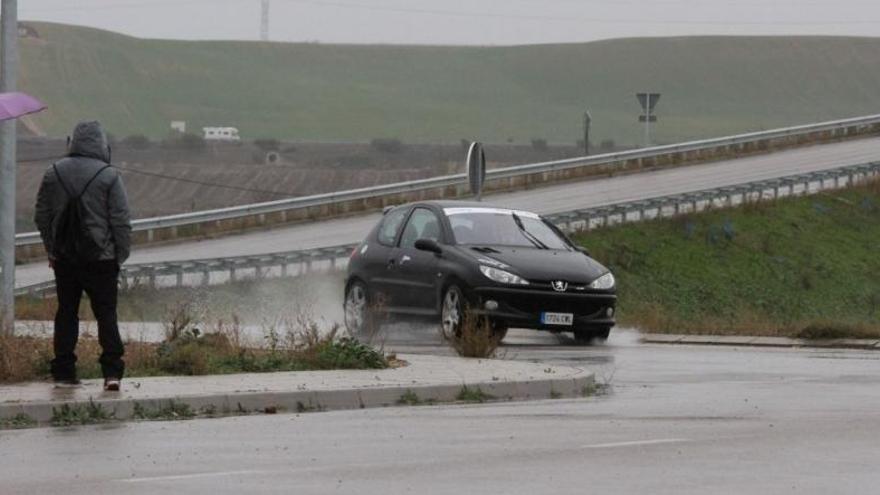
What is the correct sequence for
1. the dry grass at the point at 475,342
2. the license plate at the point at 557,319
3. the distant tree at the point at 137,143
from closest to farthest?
the dry grass at the point at 475,342
the license plate at the point at 557,319
the distant tree at the point at 137,143

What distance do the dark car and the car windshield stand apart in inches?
0.4

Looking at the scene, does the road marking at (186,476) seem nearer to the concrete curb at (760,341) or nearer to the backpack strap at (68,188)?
the backpack strap at (68,188)

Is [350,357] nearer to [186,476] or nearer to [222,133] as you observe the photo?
[186,476]

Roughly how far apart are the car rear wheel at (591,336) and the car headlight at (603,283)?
46 cm

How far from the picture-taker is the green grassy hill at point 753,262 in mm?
39031

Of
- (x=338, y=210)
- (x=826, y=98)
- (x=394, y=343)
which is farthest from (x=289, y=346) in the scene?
(x=826, y=98)

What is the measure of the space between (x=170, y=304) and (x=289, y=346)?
44.0 feet

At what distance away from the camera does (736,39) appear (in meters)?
195

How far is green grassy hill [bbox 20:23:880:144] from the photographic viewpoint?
174 metres

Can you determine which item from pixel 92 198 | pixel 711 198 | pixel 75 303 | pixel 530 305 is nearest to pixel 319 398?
pixel 75 303

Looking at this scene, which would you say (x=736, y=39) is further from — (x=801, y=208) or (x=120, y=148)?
(x=801, y=208)

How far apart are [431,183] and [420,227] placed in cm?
2728

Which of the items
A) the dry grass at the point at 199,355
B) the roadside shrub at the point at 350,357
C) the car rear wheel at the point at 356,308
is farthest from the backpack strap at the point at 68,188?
the car rear wheel at the point at 356,308

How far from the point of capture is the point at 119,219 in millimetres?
16125
